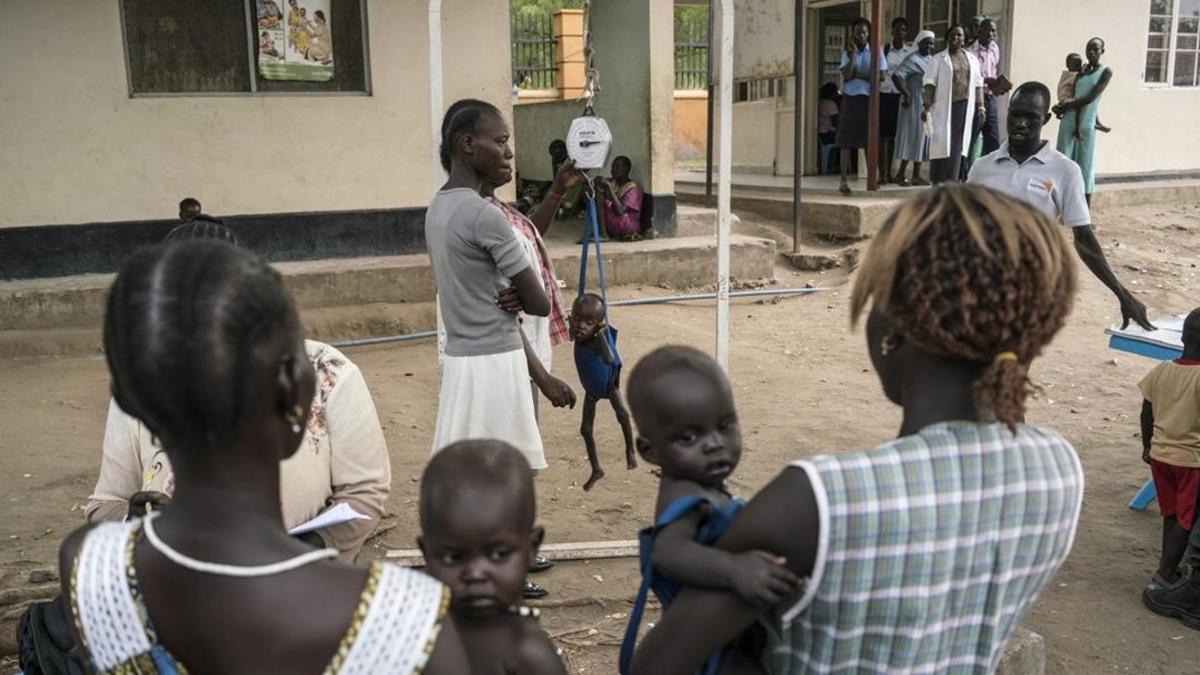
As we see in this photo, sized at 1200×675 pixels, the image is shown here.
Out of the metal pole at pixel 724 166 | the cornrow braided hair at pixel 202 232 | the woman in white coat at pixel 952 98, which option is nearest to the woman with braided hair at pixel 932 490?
the cornrow braided hair at pixel 202 232

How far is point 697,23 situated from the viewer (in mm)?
25453

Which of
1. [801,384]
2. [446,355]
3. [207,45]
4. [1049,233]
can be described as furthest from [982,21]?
[1049,233]

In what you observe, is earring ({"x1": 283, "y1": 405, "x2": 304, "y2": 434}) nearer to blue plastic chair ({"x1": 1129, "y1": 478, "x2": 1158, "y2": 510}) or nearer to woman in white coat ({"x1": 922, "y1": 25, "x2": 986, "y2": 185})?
blue plastic chair ({"x1": 1129, "y1": 478, "x2": 1158, "y2": 510})

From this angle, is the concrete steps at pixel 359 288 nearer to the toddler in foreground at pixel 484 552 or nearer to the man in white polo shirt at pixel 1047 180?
the man in white polo shirt at pixel 1047 180

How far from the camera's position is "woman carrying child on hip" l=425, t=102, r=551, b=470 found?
3238mm

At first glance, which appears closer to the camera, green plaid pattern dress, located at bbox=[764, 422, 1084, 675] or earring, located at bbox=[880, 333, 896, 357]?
green plaid pattern dress, located at bbox=[764, 422, 1084, 675]

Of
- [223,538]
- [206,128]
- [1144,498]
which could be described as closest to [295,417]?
[223,538]

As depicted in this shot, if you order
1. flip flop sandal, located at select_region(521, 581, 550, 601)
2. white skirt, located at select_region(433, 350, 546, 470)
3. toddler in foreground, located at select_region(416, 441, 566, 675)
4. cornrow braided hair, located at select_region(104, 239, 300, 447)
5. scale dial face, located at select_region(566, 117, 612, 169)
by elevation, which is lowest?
flip flop sandal, located at select_region(521, 581, 550, 601)

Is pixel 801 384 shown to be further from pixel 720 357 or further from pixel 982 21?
pixel 982 21

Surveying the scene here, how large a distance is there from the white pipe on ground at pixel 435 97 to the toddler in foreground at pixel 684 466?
2.13 meters

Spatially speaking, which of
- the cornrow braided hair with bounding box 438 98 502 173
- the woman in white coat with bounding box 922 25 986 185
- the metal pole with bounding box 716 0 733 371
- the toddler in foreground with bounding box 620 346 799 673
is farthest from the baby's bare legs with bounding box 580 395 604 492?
the woman in white coat with bounding box 922 25 986 185

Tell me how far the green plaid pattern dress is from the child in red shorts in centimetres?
287

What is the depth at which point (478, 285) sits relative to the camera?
10.9 feet

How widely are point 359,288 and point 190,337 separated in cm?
699
